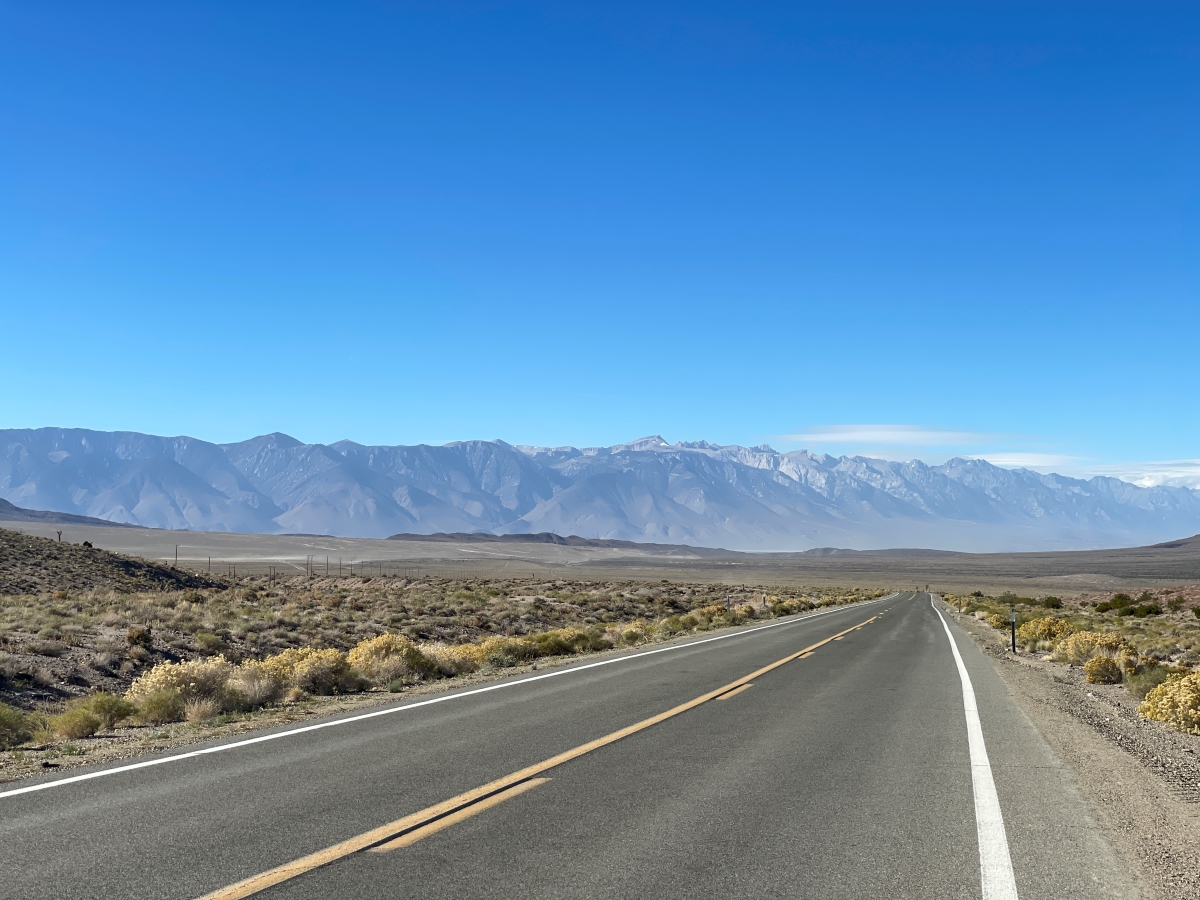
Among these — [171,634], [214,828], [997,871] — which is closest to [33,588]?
[171,634]

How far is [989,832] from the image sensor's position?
6555mm

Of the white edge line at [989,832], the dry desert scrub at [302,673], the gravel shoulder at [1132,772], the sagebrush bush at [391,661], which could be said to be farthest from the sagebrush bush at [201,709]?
the gravel shoulder at [1132,772]

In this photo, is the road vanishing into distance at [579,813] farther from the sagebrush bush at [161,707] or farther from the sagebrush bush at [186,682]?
the sagebrush bush at [186,682]

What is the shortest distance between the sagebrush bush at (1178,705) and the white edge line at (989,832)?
11.4ft

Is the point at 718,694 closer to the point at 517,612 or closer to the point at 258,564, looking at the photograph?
the point at 517,612

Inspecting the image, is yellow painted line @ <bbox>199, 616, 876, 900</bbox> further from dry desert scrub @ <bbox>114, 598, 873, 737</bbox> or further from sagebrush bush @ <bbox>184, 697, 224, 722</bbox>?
dry desert scrub @ <bbox>114, 598, 873, 737</bbox>

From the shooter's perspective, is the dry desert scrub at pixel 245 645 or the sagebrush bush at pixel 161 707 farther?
the dry desert scrub at pixel 245 645

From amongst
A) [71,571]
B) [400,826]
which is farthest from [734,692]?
[71,571]

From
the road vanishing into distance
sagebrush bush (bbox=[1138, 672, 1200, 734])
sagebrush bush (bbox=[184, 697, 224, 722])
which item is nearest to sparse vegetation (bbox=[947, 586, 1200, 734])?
sagebrush bush (bbox=[1138, 672, 1200, 734])

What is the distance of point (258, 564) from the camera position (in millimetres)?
121938

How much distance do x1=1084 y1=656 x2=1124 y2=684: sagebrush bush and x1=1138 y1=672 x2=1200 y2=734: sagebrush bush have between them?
4.60m

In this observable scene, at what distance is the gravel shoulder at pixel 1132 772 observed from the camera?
6.10m

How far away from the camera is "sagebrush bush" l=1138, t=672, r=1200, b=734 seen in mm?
12188

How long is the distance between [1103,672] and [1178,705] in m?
5.89
